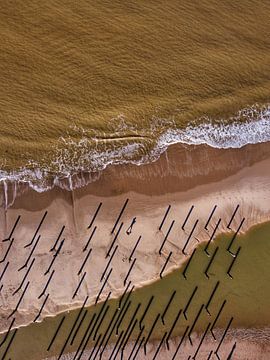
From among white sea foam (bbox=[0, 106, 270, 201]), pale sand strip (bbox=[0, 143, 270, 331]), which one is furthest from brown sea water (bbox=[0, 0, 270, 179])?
pale sand strip (bbox=[0, 143, 270, 331])

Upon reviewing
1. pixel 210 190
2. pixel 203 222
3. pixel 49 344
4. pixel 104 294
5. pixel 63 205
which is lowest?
pixel 49 344

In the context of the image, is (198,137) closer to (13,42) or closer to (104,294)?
(104,294)

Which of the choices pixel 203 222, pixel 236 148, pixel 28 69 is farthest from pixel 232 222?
pixel 28 69

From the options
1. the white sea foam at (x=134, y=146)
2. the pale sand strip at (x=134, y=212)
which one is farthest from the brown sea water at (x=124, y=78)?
the pale sand strip at (x=134, y=212)

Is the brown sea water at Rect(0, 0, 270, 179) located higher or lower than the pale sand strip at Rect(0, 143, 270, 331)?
higher

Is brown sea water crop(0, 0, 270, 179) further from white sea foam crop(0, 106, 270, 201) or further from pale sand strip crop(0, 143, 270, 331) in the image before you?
pale sand strip crop(0, 143, 270, 331)

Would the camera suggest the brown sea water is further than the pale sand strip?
Yes
